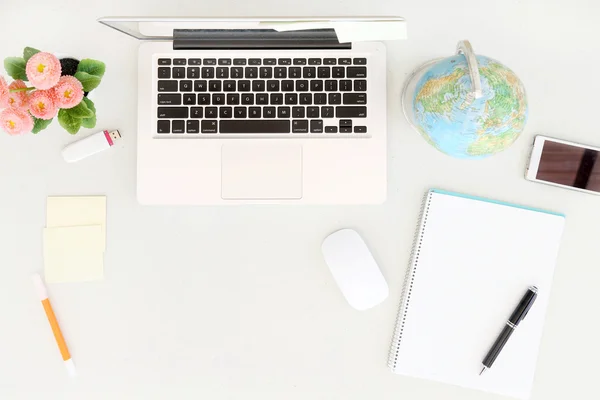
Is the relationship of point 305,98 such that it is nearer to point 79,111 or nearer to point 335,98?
point 335,98

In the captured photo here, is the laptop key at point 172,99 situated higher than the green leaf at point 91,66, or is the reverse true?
the green leaf at point 91,66

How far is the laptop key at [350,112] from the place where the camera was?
78 cm

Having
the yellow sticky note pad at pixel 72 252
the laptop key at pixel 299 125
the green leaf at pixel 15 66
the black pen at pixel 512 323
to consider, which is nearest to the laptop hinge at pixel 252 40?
the laptop key at pixel 299 125

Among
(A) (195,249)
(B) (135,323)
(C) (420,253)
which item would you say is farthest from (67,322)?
Result: (C) (420,253)

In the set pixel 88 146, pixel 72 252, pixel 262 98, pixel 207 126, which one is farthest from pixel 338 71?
pixel 72 252

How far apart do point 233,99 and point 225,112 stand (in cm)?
2

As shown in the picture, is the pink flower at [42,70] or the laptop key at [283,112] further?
the laptop key at [283,112]

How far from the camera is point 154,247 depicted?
2.71 ft

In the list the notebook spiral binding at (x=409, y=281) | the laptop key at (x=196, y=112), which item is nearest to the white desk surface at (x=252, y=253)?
the notebook spiral binding at (x=409, y=281)

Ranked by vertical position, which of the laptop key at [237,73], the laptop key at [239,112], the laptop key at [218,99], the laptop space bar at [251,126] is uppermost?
the laptop key at [237,73]

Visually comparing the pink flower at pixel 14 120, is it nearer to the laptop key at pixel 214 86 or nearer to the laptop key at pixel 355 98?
the laptop key at pixel 214 86

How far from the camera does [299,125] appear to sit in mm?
781

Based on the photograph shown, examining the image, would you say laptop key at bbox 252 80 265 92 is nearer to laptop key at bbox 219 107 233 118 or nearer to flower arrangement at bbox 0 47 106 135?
laptop key at bbox 219 107 233 118

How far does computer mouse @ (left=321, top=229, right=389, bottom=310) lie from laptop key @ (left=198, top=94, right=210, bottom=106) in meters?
0.31
